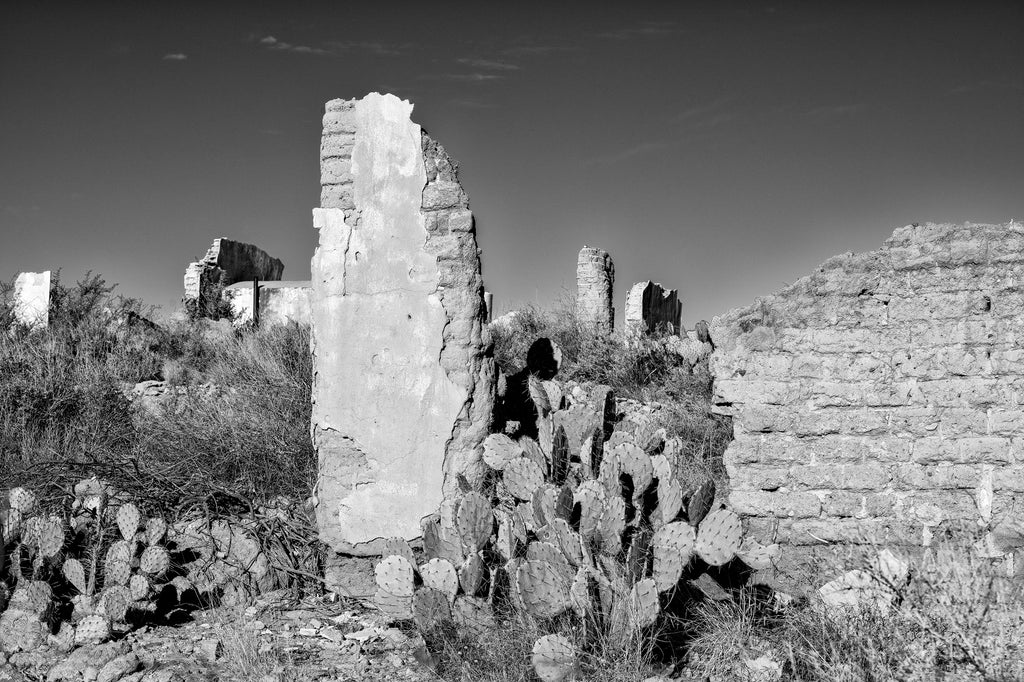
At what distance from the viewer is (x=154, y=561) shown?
5.29 m

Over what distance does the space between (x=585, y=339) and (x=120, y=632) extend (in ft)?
22.5

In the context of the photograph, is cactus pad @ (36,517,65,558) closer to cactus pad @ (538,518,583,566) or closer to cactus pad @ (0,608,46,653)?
cactus pad @ (0,608,46,653)

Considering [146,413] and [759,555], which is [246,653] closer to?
[759,555]

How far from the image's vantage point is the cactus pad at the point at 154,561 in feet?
17.3

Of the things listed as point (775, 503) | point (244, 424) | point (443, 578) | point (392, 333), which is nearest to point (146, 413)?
point (244, 424)

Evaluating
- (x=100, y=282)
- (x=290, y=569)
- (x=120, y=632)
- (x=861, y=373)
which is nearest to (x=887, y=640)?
(x=861, y=373)

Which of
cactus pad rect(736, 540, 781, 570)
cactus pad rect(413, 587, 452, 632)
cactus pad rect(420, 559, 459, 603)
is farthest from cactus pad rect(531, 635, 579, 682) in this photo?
cactus pad rect(736, 540, 781, 570)

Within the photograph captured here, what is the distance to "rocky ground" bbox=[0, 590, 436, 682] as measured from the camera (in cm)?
439

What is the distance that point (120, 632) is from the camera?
4887mm

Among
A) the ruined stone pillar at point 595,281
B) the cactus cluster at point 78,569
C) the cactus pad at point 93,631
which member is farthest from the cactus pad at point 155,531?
the ruined stone pillar at point 595,281

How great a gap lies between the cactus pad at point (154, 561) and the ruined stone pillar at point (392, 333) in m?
0.95

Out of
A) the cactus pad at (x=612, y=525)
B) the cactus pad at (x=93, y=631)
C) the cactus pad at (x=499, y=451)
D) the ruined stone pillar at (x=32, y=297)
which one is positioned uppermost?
the ruined stone pillar at (x=32, y=297)

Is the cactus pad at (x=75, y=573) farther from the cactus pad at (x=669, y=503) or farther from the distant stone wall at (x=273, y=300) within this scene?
the distant stone wall at (x=273, y=300)

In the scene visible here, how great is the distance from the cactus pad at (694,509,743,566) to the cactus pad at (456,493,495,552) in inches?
43.7
